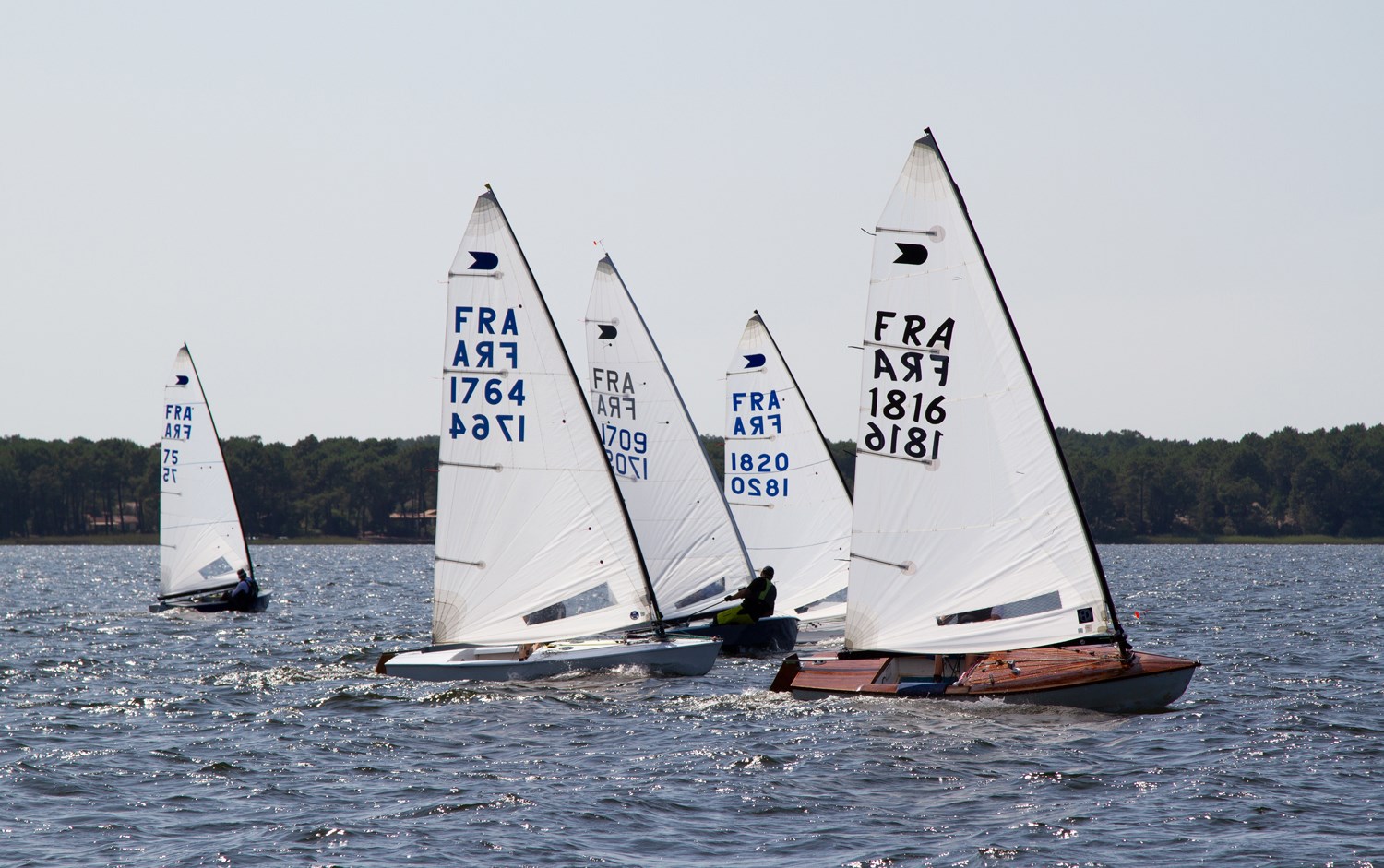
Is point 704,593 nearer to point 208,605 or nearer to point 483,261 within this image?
point 483,261

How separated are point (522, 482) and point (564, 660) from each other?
2.92 metres

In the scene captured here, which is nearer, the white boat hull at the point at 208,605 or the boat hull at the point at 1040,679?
the boat hull at the point at 1040,679

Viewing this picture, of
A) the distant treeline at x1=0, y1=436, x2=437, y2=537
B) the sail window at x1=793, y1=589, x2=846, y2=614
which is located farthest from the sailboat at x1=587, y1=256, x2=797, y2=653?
the distant treeline at x1=0, y1=436, x2=437, y2=537

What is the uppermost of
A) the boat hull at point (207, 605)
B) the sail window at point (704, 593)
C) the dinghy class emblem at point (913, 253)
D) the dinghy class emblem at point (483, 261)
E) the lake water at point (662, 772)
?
the dinghy class emblem at point (483, 261)

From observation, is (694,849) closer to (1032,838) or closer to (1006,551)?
(1032,838)

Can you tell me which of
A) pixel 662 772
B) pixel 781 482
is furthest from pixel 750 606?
pixel 662 772

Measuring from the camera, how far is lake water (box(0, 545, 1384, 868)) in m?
12.9

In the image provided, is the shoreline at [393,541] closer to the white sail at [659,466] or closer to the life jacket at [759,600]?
the white sail at [659,466]

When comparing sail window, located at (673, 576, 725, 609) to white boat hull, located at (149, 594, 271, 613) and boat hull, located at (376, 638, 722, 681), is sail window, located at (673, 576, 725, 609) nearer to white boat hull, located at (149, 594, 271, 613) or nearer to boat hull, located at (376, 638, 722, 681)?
boat hull, located at (376, 638, 722, 681)

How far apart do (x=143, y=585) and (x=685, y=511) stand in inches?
1836

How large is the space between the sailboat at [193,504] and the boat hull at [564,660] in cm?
2192

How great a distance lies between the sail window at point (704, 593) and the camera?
29.5m

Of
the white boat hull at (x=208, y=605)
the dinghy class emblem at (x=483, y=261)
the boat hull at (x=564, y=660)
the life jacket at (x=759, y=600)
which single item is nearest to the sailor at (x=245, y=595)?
the white boat hull at (x=208, y=605)

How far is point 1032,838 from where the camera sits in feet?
42.7
